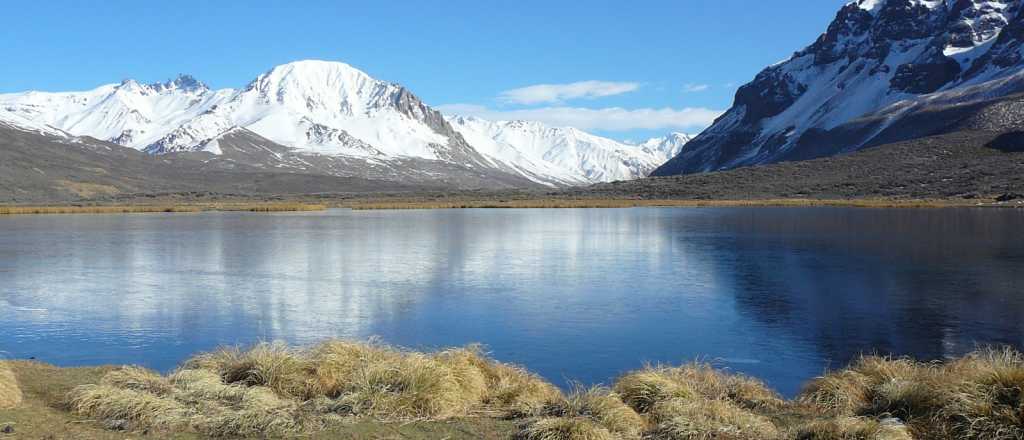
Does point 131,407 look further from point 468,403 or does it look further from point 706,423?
point 706,423

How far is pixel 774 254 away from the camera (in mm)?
45938

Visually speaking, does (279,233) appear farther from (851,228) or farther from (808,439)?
(808,439)

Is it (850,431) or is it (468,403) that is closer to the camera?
(850,431)

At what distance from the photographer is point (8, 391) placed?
12.7 metres

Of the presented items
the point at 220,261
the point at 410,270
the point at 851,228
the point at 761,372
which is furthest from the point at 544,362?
the point at 851,228

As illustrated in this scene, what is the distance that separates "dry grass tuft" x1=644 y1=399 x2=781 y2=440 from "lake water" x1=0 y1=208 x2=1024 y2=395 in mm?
4624

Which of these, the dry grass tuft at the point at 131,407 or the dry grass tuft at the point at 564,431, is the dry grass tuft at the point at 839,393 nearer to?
the dry grass tuft at the point at 564,431

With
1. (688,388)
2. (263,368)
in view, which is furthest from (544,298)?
(263,368)

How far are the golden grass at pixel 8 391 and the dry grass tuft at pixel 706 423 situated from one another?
9343 mm

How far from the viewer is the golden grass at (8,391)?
488 inches

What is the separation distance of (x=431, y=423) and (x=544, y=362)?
23.0 feet

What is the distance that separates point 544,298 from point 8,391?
1874 cm

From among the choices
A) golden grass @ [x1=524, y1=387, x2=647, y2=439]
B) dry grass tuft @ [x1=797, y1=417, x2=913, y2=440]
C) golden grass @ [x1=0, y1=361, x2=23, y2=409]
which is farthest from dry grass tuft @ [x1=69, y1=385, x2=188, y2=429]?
dry grass tuft @ [x1=797, y1=417, x2=913, y2=440]

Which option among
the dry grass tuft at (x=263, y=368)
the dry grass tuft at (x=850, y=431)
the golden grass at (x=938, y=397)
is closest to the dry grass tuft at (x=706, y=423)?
the dry grass tuft at (x=850, y=431)
